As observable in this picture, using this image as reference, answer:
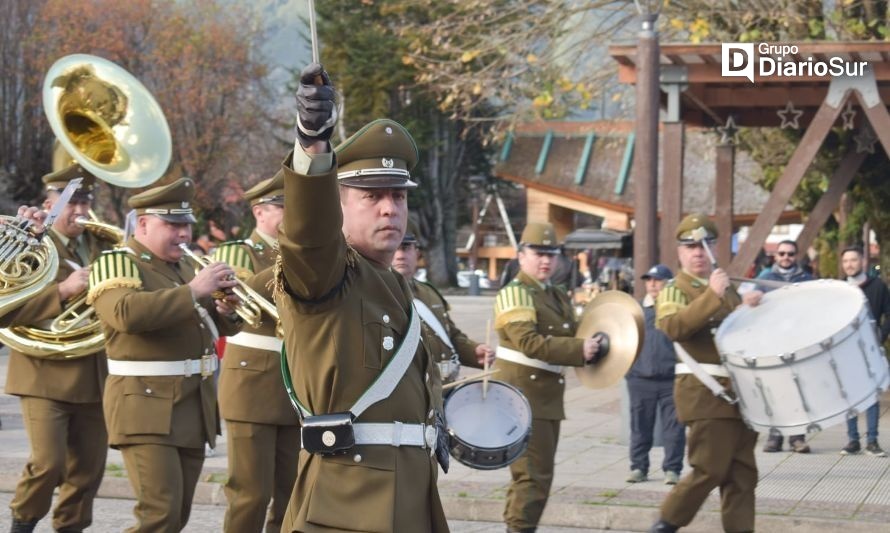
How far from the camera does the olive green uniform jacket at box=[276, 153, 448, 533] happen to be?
158 inches

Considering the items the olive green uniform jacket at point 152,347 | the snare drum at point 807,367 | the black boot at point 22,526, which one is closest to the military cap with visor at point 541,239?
the snare drum at point 807,367

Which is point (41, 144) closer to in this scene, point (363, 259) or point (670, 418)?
point (670, 418)

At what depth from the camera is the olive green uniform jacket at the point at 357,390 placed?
4023 mm

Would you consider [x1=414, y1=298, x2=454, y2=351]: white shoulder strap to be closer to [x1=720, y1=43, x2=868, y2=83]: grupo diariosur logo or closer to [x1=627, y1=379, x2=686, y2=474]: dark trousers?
[x1=627, y1=379, x2=686, y2=474]: dark trousers

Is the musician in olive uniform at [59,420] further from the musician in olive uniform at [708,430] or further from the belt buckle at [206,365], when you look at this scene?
the musician in olive uniform at [708,430]

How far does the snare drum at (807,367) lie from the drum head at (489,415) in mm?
1181

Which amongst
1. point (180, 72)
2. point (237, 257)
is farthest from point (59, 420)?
point (180, 72)

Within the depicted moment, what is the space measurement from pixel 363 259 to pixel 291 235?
1.83 ft

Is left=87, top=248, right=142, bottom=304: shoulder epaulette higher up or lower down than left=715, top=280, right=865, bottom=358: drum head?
higher up

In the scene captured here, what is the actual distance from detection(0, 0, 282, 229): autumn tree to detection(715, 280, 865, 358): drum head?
3926 cm

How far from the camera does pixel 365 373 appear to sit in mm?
4137

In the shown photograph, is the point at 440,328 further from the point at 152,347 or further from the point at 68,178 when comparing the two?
the point at 68,178

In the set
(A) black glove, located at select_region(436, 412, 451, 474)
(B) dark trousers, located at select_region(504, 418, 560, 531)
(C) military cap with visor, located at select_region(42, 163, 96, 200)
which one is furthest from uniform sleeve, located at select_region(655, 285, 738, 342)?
(A) black glove, located at select_region(436, 412, 451, 474)

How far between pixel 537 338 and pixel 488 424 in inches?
36.2
